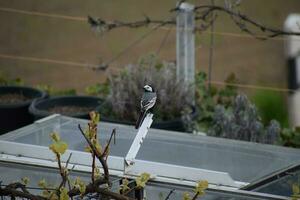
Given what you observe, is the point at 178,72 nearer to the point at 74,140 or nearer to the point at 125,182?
the point at 74,140

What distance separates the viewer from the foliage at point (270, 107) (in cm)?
506

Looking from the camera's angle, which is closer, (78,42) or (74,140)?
(74,140)

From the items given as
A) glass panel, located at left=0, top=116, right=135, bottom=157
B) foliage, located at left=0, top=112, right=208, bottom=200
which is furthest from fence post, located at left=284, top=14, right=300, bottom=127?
foliage, located at left=0, top=112, right=208, bottom=200

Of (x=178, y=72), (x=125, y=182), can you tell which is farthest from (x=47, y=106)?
(x=125, y=182)

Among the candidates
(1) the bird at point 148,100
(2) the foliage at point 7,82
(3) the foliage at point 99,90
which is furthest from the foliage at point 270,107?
(1) the bird at point 148,100

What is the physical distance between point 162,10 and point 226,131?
3.94 meters

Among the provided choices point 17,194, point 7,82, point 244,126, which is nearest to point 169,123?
point 244,126

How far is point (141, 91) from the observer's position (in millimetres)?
4434

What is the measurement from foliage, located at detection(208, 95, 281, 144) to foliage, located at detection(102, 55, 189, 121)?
12.6 inches

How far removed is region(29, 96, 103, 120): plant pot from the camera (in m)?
4.52

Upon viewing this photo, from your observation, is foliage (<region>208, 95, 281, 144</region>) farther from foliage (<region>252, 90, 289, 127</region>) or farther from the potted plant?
foliage (<region>252, 90, 289, 127</region>)

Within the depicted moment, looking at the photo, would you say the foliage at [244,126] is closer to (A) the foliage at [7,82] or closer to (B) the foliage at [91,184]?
(A) the foliage at [7,82]

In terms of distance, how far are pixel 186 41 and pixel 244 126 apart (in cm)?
94

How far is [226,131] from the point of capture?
4145 millimetres
